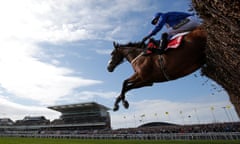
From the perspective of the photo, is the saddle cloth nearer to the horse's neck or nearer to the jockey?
the jockey

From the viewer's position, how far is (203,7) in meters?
3.96

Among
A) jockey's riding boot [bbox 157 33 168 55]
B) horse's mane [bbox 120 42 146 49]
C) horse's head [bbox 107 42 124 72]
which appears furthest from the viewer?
horse's head [bbox 107 42 124 72]

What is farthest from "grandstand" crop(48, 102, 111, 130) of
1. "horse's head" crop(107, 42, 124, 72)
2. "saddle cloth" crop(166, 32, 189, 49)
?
"saddle cloth" crop(166, 32, 189, 49)

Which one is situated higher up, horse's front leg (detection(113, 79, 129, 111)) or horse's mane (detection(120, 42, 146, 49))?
horse's mane (detection(120, 42, 146, 49))

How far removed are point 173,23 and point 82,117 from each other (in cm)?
8160

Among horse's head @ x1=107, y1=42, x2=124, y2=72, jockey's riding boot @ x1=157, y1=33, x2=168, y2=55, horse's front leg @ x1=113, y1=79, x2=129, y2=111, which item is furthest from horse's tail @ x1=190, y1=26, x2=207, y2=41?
horse's head @ x1=107, y1=42, x2=124, y2=72

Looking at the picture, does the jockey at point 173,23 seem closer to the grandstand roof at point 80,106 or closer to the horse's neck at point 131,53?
the horse's neck at point 131,53

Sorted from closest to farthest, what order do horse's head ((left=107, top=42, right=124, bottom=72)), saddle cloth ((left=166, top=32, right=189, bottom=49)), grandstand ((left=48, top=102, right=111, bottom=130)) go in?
1. saddle cloth ((left=166, top=32, right=189, bottom=49))
2. horse's head ((left=107, top=42, right=124, bottom=72))
3. grandstand ((left=48, top=102, right=111, bottom=130))

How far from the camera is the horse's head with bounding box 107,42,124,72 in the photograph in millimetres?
6755

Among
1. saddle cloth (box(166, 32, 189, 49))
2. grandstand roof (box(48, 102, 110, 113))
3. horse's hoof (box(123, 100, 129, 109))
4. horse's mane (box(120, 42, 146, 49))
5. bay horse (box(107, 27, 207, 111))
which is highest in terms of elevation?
grandstand roof (box(48, 102, 110, 113))

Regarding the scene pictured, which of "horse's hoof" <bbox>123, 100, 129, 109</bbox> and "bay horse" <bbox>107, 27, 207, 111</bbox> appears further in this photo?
"horse's hoof" <bbox>123, 100, 129, 109</bbox>

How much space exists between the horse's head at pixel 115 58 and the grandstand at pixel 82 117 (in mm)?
73335

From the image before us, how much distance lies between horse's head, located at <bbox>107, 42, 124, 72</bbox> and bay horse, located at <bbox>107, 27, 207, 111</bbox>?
1.32 ft

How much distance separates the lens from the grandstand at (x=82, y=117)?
3167 inches
